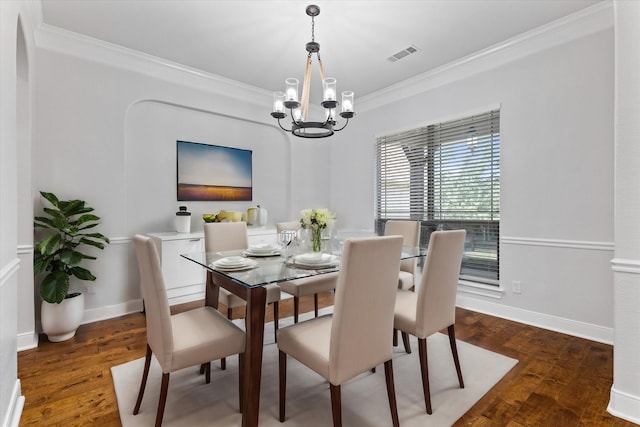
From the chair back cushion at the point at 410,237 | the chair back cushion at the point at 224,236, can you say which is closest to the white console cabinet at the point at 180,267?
the chair back cushion at the point at 224,236

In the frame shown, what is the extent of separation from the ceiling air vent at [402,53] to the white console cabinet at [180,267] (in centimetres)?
284

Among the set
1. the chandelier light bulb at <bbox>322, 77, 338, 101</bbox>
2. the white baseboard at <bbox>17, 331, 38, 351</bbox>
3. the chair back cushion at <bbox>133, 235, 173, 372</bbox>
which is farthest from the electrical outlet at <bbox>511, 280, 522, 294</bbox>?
the white baseboard at <bbox>17, 331, 38, 351</bbox>

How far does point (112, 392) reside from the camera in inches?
78.0

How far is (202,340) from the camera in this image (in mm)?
1650

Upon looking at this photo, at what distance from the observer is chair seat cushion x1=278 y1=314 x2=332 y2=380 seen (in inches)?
60.7

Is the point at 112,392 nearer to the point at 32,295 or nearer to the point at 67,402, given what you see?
the point at 67,402

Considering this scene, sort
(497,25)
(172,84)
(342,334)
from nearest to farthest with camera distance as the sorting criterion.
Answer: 1. (342,334)
2. (497,25)
3. (172,84)

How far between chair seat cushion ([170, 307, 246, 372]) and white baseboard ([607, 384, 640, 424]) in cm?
210

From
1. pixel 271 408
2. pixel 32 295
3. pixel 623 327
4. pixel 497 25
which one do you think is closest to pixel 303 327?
pixel 271 408

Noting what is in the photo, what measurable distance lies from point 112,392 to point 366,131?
163 inches

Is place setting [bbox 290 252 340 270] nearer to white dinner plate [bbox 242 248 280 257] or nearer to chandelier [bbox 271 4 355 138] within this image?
white dinner plate [bbox 242 248 280 257]

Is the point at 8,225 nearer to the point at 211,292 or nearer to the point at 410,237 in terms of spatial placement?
the point at 211,292

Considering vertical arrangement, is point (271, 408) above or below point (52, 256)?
below

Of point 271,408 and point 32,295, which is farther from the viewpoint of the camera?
point 32,295
